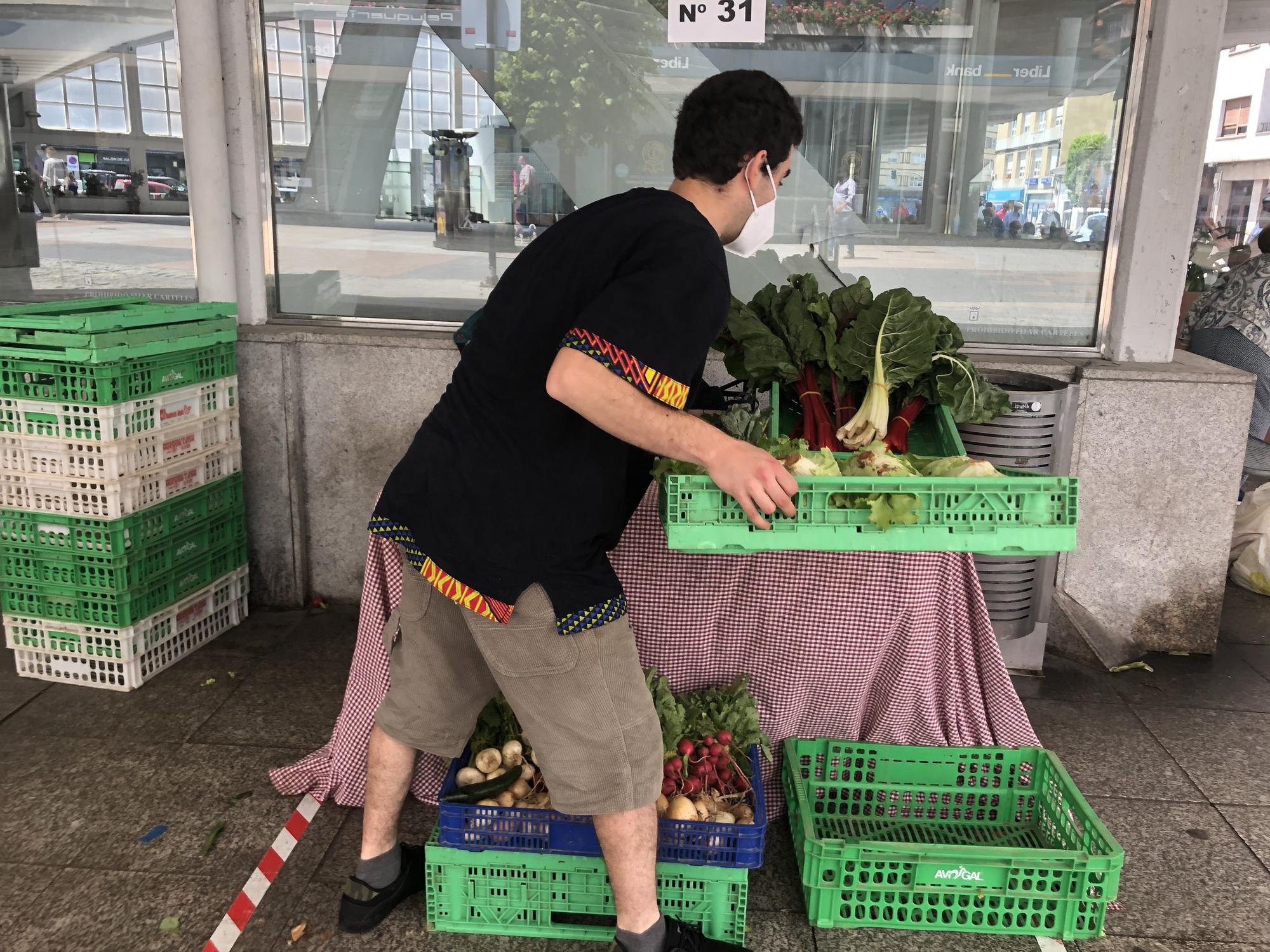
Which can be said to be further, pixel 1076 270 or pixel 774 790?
pixel 1076 270

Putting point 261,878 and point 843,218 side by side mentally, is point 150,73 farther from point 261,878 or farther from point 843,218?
point 261,878

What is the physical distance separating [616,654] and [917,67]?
11.2 ft

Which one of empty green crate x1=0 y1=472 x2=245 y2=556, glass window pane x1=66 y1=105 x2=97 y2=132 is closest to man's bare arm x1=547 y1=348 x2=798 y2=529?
empty green crate x1=0 y1=472 x2=245 y2=556

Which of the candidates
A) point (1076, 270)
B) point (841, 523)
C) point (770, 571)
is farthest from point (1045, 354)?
point (841, 523)

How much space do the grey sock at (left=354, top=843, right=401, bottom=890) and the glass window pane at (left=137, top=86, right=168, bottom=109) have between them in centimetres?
390

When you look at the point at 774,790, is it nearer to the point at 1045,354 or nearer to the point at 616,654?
the point at 616,654

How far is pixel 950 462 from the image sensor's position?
2.55 meters

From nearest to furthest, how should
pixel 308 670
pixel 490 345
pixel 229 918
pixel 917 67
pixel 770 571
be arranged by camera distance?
pixel 490 345
pixel 229 918
pixel 770 571
pixel 308 670
pixel 917 67

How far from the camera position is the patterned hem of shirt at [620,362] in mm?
2018

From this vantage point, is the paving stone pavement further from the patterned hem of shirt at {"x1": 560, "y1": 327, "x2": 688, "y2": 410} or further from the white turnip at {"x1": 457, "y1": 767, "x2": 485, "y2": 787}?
the patterned hem of shirt at {"x1": 560, "y1": 327, "x2": 688, "y2": 410}

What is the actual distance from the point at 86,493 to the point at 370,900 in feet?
6.76

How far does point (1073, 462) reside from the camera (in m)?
4.59

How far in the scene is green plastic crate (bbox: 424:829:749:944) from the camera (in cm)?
272

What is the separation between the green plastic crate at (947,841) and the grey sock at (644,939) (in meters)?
0.47
